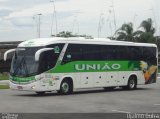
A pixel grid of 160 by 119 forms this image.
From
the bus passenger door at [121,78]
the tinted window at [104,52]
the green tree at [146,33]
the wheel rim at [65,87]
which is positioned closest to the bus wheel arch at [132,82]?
the bus passenger door at [121,78]

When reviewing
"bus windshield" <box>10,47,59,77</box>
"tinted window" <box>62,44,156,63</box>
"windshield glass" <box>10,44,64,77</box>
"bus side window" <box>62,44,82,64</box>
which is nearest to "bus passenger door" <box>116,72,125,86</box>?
"tinted window" <box>62,44,156,63</box>

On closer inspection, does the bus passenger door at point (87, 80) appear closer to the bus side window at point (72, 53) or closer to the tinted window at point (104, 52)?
the tinted window at point (104, 52)

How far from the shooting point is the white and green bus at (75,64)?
2620 cm

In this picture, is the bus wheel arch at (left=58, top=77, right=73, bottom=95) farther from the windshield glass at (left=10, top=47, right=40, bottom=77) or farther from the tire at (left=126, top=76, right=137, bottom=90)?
the tire at (left=126, top=76, right=137, bottom=90)

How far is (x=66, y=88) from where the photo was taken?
1085 inches

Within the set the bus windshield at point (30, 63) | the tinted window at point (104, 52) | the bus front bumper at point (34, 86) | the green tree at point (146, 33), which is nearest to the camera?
the bus front bumper at point (34, 86)

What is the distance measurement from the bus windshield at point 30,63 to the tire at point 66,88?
4.40ft

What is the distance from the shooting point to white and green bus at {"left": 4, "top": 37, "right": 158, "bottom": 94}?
86.0 feet

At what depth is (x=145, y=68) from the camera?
3334 centimetres

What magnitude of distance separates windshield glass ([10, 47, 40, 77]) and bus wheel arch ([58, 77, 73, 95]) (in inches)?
77.0

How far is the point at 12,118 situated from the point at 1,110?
12.0 ft

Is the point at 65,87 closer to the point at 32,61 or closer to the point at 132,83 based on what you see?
the point at 32,61

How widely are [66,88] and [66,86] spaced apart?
0.35 ft

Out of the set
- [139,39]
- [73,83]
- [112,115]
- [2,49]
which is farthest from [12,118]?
[139,39]
